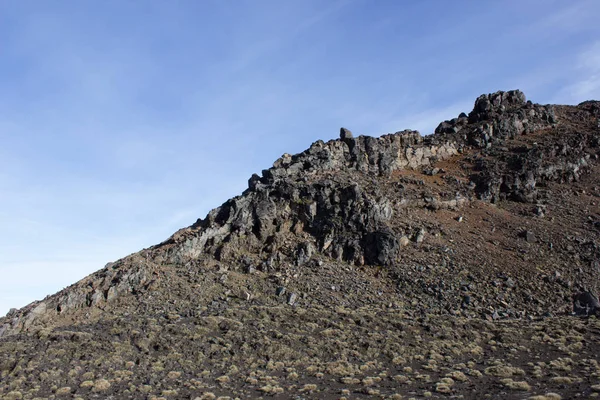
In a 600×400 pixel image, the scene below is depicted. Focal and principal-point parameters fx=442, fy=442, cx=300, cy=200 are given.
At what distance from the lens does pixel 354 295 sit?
3478 cm

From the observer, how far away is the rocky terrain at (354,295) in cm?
2375

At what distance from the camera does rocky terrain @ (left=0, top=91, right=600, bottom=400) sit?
77.9ft

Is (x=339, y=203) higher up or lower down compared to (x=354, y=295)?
higher up

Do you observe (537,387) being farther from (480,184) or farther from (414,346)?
(480,184)

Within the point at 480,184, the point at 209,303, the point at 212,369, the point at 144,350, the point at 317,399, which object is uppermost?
the point at 480,184

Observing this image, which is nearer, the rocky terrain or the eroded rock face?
the rocky terrain

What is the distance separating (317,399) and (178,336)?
1095 cm

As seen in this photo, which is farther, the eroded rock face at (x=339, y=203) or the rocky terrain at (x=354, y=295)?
the eroded rock face at (x=339, y=203)

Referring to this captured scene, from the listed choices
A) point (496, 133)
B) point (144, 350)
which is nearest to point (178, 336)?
point (144, 350)

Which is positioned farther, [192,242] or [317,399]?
[192,242]

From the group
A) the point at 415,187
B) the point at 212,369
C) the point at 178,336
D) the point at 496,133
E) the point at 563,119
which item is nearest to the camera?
the point at 212,369

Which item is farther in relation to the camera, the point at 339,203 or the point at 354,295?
the point at 339,203

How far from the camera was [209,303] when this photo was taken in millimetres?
33094

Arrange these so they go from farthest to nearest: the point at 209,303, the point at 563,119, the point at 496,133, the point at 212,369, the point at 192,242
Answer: the point at 563,119 < the point at 496,133 < the point at 192,242 < the point at 209,303 < the point at 212,369
